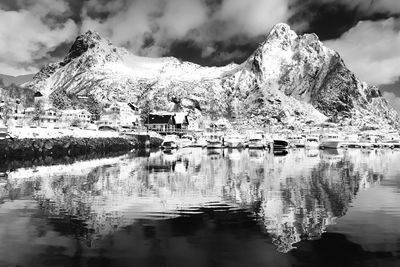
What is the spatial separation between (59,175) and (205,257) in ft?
95.0

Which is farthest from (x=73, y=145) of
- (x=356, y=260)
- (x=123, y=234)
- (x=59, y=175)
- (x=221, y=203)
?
(x=356, y=260)

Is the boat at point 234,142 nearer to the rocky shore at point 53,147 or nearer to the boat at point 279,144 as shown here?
the boat at point 279,144

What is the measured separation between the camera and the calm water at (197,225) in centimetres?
1428

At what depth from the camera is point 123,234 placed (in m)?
17.1

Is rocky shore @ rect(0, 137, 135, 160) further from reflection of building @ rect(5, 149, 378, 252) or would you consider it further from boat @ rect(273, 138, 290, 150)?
boat @ rect(273, 138, 290, 150)

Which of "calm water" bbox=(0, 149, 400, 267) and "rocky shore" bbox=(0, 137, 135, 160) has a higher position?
"rocky shore" bbox=(0, 137, 135, 160)

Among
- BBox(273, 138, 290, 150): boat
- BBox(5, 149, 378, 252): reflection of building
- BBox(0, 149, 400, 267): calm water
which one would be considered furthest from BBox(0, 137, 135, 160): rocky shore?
BBox(273, 138, 290, 150): boat

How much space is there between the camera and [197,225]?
19047 mm

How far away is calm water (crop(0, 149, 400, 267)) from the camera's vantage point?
46.9 ft

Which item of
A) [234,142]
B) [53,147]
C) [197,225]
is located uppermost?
[234,142]

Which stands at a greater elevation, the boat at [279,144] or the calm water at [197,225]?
the boat at [279,144]

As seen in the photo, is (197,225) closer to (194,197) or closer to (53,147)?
(194,197)

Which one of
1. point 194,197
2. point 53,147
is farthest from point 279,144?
point 194,197

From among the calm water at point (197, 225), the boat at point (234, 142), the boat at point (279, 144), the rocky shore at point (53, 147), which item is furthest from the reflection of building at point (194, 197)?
the boat at point (234, 142)
